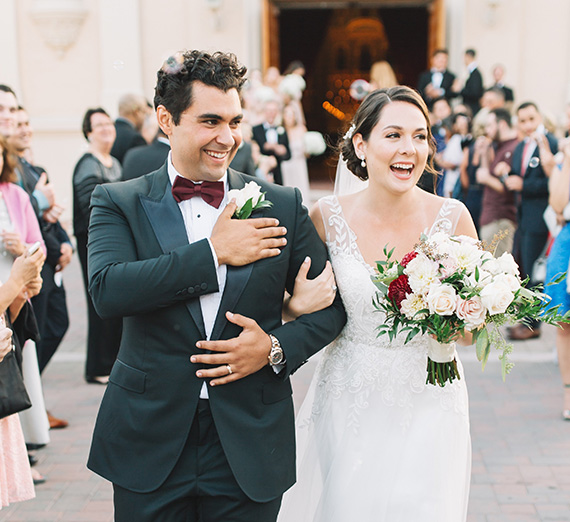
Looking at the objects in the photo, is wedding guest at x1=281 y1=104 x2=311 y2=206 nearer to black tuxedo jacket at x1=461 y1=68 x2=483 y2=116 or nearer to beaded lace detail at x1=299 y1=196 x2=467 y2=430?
black tuxedo jacket at x1=461 y1=68 x2=483 y2=116

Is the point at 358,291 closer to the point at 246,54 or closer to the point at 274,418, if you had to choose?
the point at 274,418

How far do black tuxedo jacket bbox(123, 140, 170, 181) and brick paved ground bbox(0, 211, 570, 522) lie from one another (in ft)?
5.95

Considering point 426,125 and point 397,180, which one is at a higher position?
point 426,125

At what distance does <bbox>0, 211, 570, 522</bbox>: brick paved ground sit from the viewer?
13.9ft

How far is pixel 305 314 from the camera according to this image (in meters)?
2.60

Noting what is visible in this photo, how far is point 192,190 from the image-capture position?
247 centimetres

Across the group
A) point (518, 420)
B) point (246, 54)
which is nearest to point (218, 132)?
point (518, 420)

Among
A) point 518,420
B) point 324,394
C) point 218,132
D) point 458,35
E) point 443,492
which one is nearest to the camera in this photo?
point 218,132

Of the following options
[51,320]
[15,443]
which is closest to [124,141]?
[51,320]

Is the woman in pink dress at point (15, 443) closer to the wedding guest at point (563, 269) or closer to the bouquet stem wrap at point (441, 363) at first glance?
the bouquet stem wrap at point (441, 363)

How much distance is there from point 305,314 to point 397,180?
2.53ft

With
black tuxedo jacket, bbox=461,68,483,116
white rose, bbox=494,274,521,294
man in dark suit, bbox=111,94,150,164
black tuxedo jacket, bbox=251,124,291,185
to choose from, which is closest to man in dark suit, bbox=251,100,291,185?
black tuxedo jacket, bbox=251,124,291,185

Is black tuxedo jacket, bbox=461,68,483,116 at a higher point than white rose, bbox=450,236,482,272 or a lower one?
higher

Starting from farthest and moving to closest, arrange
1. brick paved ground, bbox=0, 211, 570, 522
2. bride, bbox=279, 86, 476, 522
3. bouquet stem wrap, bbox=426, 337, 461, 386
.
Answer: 1. brick paved ground, bbox=0, 211, 570, 522
2. bride, bbox=279, 86, 476, 522
3. bouquet stem wrap, bbox=426, 337, 461, 386
